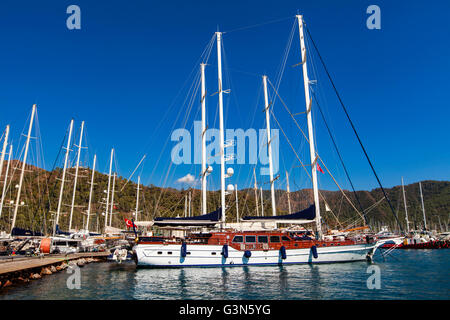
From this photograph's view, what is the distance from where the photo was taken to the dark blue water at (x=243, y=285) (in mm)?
15531

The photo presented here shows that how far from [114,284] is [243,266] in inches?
457

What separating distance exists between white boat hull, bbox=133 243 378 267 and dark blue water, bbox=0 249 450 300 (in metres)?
1.44

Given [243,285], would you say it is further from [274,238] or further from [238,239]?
[274,238]

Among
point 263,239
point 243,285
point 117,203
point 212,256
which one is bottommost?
point 243,285

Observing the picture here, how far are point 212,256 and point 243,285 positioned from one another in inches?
334

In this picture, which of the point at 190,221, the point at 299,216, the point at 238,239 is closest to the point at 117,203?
the point at 190,221

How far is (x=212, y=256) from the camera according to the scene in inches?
1030

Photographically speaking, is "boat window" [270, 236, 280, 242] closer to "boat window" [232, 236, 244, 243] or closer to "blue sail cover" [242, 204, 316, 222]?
"blue sail cover" [242, 204, 316, 222]

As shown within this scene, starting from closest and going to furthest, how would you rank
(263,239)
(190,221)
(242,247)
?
1. (190,221)
2. (242,247)
3. (263,239)

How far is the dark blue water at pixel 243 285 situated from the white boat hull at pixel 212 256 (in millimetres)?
1439

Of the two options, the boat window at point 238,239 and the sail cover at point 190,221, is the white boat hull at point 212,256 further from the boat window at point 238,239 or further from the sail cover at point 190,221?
the sail cover at point 190,221

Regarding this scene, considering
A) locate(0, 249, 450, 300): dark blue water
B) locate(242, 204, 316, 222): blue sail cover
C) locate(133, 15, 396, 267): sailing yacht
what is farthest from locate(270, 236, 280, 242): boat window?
locate(0, 249, 450, 300): dark blue water
